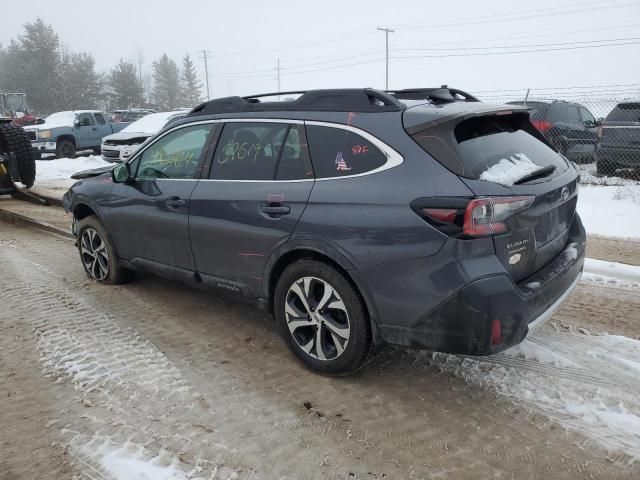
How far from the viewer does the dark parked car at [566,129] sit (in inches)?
451

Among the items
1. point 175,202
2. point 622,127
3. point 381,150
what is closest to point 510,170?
point 381,150

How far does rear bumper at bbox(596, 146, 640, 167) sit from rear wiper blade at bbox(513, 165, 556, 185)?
779 centimetres

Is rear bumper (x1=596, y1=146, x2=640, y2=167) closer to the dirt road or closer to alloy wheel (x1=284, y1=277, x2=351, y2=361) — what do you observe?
the dirt road

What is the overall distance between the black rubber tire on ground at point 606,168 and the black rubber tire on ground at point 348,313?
9.03 m

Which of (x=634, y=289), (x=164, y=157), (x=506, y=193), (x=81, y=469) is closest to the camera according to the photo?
(x=81, y=469)

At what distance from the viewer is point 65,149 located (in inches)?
730

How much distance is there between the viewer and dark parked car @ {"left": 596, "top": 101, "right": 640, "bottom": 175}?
31.5ft

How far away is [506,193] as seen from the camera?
266 centimetres

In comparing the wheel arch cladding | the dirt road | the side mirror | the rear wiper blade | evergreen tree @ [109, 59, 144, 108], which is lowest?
the dirt road

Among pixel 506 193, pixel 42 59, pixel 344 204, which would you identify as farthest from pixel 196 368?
pixel 42 59

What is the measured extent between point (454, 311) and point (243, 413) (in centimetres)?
131

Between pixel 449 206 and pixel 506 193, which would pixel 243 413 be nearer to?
pixel 449 206

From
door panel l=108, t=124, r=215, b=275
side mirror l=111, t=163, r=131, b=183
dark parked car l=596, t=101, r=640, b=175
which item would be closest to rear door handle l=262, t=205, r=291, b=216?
door panel l=108, t=124, r=215, b=275

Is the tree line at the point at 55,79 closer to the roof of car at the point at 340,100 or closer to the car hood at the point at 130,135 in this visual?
the car hood at the point at 130,135
